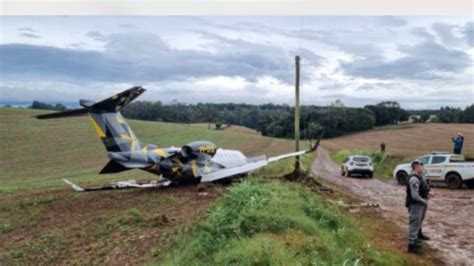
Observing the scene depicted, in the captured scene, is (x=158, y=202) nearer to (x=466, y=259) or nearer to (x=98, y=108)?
(x=98, y=108)

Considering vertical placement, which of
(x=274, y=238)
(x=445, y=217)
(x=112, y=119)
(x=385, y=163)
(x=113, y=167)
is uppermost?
(x=112, y=119)

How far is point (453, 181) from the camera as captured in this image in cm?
2178

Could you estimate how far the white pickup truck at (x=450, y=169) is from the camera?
21.3 metres

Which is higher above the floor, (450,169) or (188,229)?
(188,229)

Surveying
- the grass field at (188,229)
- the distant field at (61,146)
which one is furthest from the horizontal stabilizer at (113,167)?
the distant field at (61,146)

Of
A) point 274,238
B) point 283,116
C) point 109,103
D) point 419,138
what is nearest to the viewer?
point 274,238

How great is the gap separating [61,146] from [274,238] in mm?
42734

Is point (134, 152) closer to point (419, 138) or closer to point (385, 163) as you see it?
point (385, 163)

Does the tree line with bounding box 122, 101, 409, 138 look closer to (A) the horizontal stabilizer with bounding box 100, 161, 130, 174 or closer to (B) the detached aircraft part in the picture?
(B) the detached aircraft part

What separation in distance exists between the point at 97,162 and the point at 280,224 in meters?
33.9

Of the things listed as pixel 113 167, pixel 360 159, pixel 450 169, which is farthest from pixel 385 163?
pixel 113 167

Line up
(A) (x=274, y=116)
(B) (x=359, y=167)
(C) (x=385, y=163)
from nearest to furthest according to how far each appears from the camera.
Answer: (B) (x=359, y=167) < (C) (x=385, y=163) < (A) (x=274, y=116)

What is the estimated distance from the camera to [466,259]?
28.0 feet

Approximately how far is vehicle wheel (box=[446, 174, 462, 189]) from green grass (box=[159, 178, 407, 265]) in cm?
1298
